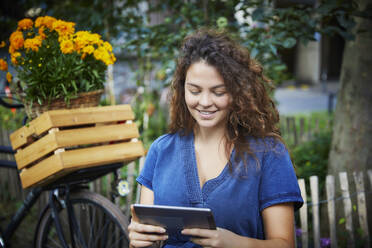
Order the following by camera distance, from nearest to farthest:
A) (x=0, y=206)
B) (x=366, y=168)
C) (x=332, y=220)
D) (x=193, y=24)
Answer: (x=332, y=220), (x=366, y=168), (x=193, y=24), (x=0, y=206)

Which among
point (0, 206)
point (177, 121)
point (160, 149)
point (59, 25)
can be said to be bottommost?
point (0, 206)

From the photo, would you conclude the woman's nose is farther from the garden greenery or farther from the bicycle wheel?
the bicycle wheel

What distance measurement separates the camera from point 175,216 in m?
1.25

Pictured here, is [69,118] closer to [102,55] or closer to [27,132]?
[27,132]

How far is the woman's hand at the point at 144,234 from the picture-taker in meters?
1.38

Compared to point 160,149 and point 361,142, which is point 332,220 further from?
point 160,149

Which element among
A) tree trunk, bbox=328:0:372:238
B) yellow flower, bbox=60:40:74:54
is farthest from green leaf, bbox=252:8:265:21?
yellow flower, bbox=60:40:74:54

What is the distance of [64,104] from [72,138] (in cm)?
21

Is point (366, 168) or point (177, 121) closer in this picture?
point (177, 121)

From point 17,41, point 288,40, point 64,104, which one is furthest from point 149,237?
point 288,40

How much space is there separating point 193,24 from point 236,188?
216 cm

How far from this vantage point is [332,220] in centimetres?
240

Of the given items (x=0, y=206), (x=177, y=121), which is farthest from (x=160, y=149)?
(x=0, y=206)

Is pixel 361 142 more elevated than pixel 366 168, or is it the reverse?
pixel 361 142
